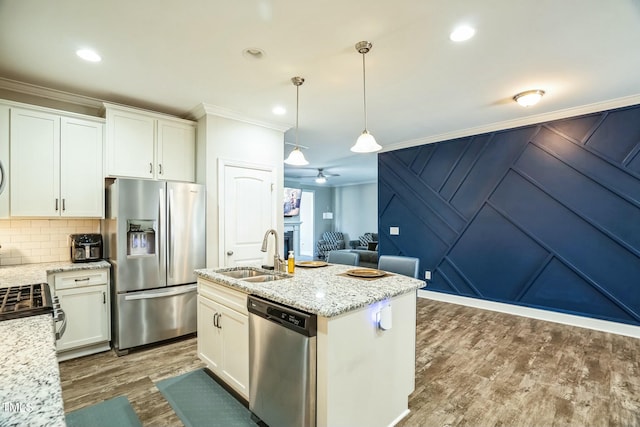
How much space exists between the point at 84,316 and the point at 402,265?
123 inches

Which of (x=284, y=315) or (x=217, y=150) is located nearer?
(x=284, y=315)

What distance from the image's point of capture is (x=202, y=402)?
2.13 metres

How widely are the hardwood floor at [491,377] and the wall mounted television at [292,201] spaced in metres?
6.16

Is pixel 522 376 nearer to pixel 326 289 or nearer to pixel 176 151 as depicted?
pixel 326 289

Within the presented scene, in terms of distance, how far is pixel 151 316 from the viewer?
298 cm

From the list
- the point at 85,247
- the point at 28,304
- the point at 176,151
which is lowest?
the point at 28,304

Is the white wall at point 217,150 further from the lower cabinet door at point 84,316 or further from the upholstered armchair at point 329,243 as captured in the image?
the upholstered armchair at point 329,243

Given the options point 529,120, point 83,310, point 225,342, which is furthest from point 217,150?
point 529,120

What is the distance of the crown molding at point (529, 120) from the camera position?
3.33 meters

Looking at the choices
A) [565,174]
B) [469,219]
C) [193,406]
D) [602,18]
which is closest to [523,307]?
[469,219]

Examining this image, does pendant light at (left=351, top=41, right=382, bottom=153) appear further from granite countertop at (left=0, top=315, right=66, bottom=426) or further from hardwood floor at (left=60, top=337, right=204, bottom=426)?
hardwood floor at (left=60, top=337, right=204, bottom=426)

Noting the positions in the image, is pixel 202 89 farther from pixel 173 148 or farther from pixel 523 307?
pixel 523 307

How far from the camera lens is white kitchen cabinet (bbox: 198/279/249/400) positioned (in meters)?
1.99

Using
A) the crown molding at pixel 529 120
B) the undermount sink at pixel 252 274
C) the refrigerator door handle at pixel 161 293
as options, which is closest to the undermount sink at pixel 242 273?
the undermount sink at pixel 252 274
